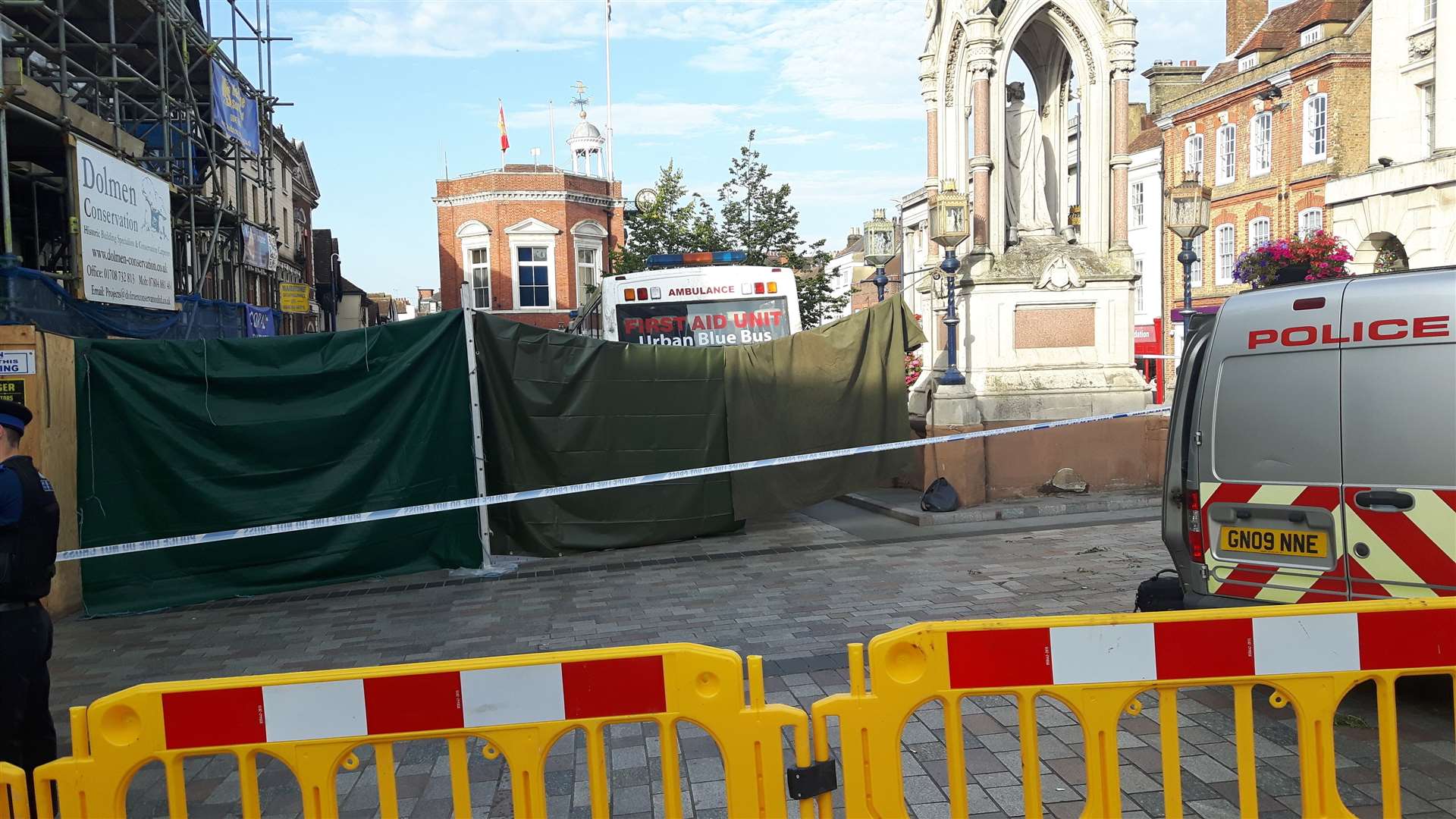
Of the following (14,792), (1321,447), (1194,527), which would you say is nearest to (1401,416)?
(1321,447)

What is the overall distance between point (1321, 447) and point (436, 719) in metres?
4.23

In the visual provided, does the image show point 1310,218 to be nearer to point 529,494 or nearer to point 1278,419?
point 529,494

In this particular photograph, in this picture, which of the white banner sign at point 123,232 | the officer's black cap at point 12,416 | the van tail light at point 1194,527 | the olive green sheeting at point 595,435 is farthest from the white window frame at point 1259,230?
the officer's black cap at point 12,416

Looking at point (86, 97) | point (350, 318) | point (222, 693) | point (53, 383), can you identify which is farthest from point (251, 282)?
point (222, 693)

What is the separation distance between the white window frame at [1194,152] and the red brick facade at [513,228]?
20.4m

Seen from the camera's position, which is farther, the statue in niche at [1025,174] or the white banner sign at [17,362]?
the statue in niche at [1025,174]

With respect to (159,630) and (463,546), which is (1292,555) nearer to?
(463,546)

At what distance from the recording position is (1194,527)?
5.57 metres

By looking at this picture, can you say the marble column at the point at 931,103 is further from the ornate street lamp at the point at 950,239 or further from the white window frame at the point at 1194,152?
the white window frame at the point at 1194,152

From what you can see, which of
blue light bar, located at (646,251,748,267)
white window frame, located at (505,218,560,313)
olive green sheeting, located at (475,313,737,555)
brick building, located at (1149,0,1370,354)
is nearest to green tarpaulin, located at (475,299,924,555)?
olive green sheeting, located at (475,313,737,555)

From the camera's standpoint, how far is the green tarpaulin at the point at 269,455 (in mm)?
8633

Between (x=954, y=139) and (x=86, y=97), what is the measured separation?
11533 millimetres

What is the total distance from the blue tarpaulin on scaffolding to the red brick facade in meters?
19.0

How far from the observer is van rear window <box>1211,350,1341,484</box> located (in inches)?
196
